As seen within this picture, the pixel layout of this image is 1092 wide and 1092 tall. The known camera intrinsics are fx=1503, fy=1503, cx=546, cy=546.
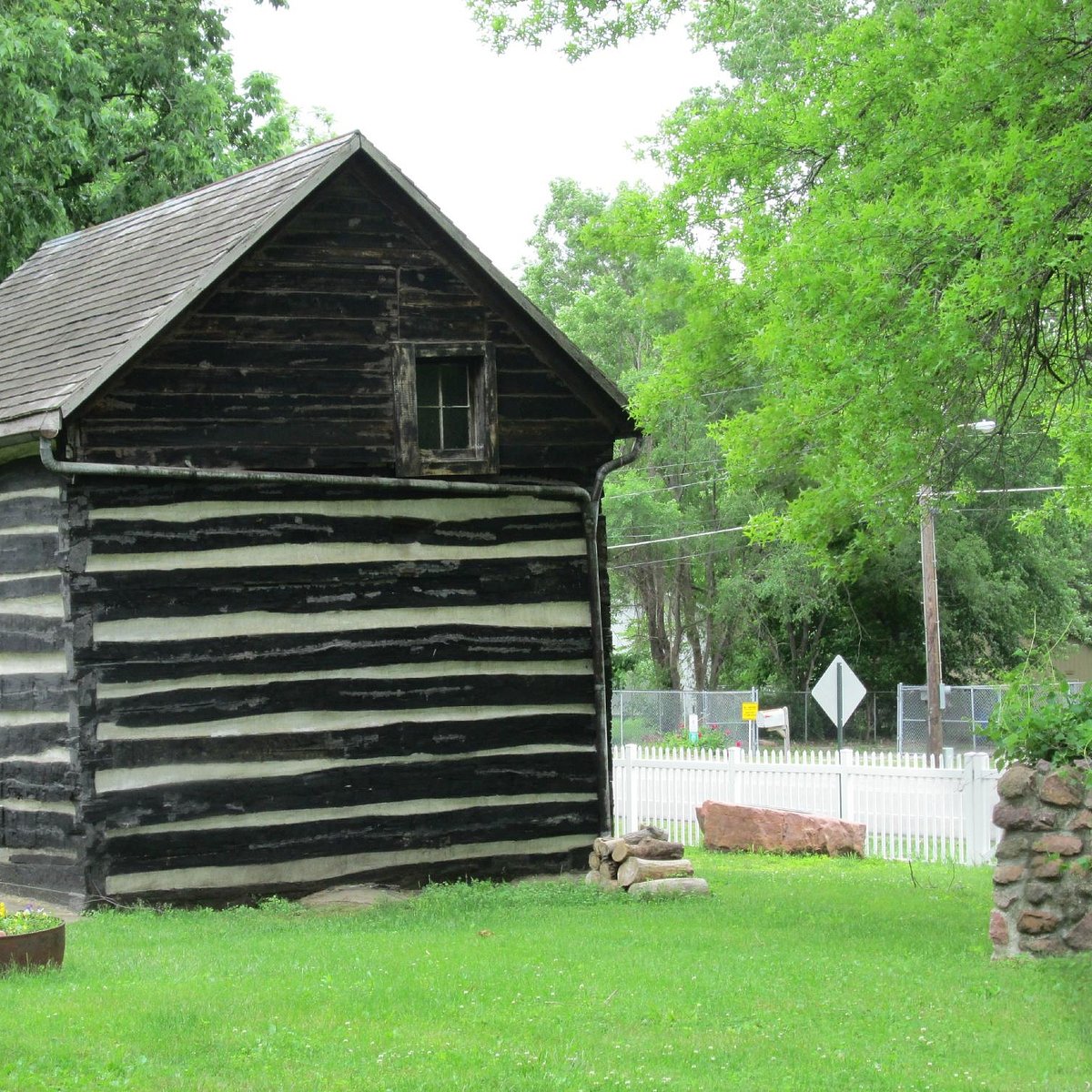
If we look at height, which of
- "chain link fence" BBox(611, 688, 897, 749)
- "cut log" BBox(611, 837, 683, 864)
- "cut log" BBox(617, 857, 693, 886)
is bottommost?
"chain link fence" BBox(611, 688, 897, 749)

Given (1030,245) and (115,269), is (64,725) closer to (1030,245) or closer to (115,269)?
(115,269)

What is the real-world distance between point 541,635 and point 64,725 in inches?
164

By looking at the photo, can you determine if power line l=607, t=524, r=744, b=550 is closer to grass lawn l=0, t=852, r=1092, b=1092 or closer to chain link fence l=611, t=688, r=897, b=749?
chain link fence l=611, t=688, r=897, b=749

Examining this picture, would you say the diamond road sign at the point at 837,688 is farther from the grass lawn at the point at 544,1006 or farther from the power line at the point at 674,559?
the power line at the point at 674,559

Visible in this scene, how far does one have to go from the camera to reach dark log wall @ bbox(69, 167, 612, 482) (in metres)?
11.9

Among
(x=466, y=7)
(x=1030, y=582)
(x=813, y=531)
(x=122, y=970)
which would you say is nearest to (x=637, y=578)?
(x=1030, y=582)

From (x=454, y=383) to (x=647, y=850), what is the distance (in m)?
4.44

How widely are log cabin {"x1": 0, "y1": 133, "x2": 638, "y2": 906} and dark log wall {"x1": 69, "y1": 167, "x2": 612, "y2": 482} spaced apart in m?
0.02

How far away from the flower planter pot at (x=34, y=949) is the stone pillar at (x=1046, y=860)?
212 inches

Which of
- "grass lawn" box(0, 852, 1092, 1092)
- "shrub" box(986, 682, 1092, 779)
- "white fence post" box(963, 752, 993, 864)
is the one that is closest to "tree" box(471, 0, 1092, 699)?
"shrub" box(986, 682, 1092, 779)

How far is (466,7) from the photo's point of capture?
14672mm

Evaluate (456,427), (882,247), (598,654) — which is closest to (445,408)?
(456,427)

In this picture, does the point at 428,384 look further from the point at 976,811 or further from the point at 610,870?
the point at 976,811

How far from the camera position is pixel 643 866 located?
41.1 ft
